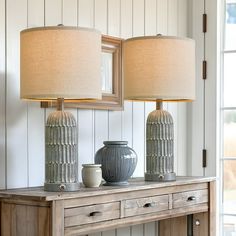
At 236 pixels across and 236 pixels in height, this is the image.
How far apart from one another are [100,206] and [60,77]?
567 millimetres

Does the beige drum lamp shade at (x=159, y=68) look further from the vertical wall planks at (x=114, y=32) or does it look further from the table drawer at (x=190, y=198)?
the table drawer at (x=190, y=198)

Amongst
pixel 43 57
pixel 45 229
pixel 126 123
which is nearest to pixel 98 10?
pixel 126 123

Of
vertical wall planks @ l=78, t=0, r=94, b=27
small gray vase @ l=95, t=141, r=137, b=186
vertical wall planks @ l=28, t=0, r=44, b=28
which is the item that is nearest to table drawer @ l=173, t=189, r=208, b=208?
small gray vase @ l=95, t=141, r=137, b=186

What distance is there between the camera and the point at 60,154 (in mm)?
2514

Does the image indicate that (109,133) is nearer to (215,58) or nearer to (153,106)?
(153,106)

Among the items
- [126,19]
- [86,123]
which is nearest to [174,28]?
[126,19]

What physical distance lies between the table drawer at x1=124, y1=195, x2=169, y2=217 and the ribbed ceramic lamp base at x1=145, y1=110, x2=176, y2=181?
0.12 meters

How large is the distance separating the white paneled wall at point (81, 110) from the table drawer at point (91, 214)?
0.38 m

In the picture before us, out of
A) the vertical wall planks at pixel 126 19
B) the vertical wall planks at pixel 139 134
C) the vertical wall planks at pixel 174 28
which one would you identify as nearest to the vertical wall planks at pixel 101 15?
the vertical wall planks at pixel 126 19

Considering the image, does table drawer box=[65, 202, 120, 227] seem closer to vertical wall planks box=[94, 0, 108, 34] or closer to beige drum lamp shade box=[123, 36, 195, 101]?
beige drum lamp shade box=[123, 36, 195, 101]

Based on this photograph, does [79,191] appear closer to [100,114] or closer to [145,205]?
[145,205]

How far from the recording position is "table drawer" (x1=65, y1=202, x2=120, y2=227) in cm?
243

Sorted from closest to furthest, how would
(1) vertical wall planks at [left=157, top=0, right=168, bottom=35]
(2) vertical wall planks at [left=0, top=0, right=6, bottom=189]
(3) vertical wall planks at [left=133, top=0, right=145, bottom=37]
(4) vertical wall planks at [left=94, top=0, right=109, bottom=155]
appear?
(2) vertical wall planks at [left=0, top=0, right=6, bottom=189], (4) vertical wall planks at [left=94, top=0, right=109, bottom=155], (3) vertical wall planks at [left=133, top=0, right=145, bottom=37], (1) vertical wall planks at [left=157, top=0, right=168, bottom=35]

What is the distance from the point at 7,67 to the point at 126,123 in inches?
37.1
